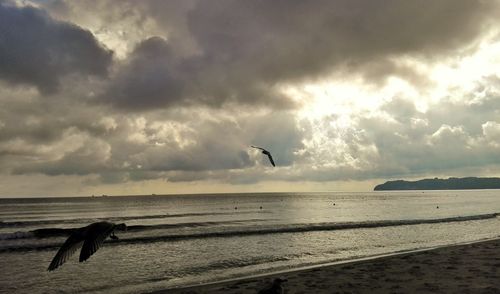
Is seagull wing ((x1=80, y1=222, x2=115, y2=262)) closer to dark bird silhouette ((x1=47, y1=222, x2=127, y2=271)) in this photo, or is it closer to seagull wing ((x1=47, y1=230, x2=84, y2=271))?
dark bird silhouette ((x1=47, y1=222, x2=127, y2=271))

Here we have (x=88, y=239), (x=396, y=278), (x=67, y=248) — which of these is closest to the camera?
(x=88, y=239)

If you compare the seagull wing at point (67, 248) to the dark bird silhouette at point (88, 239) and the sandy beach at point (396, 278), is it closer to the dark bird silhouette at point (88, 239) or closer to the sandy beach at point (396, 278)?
the dark bird silhouette at point (88, 239)

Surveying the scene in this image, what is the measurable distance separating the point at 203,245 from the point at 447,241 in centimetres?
1956

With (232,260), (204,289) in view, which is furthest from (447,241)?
(204,289)

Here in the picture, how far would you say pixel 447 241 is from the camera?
32.5 meters

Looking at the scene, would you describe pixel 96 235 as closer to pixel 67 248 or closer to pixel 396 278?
pixel 67 248

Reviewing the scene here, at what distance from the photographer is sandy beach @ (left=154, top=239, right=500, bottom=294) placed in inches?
571

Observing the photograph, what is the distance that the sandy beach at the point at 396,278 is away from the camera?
1450 centimetres

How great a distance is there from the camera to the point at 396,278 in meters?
16.3

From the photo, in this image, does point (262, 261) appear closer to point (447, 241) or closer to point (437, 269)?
point (437, 269)

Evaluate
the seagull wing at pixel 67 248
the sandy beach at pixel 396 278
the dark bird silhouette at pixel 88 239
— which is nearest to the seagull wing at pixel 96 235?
the dark bird silhouette at pixel 88 239

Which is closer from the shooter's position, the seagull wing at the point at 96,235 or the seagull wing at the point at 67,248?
the seagull wing at the point at 96,235

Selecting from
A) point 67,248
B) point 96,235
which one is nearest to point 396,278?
point 96,235

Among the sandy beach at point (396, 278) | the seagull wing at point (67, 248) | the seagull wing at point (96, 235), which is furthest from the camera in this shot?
the sandy beach at point (396, 278)
